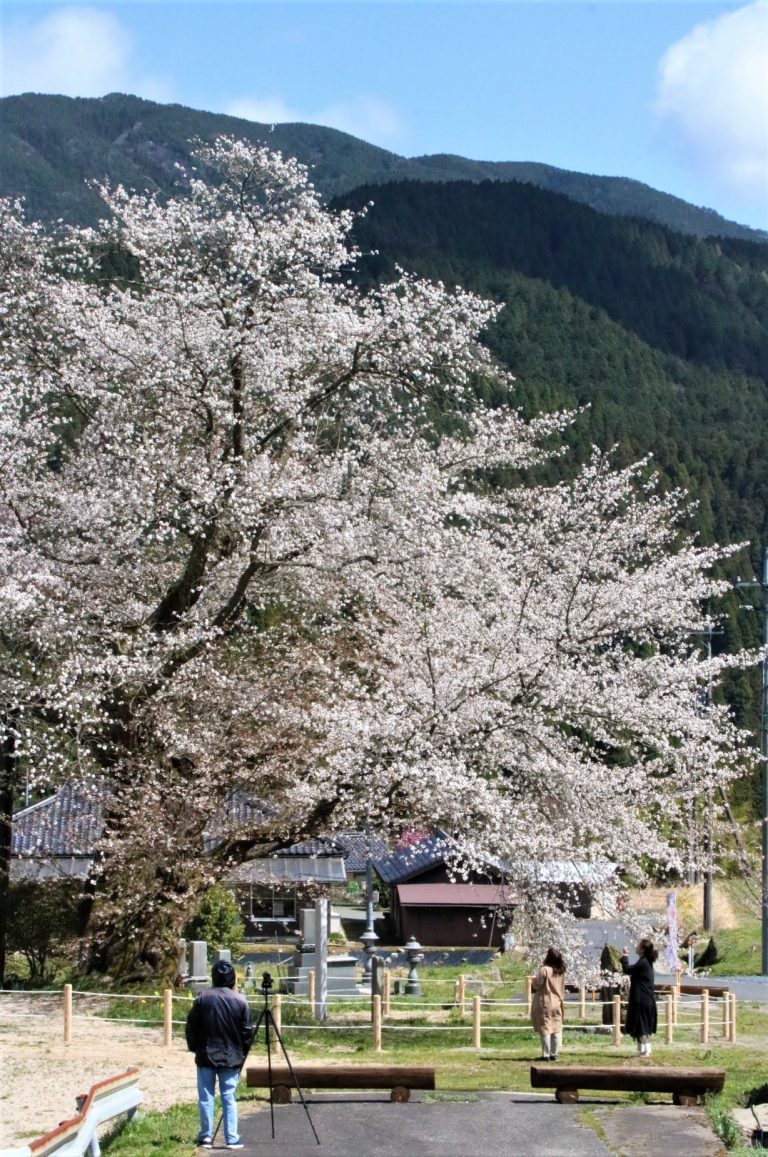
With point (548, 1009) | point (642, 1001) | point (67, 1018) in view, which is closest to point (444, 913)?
point (642, 1001)

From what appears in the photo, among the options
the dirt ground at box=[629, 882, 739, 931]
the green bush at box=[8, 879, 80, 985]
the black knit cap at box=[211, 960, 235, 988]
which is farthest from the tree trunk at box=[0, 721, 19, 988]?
the dirt ground at box=[629, 882, 739, 931]

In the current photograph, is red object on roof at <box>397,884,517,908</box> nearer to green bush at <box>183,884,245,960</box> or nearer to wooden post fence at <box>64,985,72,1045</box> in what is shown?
green bush at <box>183,884,245,960</box>

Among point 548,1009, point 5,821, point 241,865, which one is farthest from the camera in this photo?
point 5,821

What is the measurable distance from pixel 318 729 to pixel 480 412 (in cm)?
511

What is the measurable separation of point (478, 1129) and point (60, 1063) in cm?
476

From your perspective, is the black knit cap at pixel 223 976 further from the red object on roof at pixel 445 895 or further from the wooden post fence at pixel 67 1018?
the red object on roof at pixel 445 895

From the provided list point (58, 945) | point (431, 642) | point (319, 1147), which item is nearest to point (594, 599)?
point (431, 642)

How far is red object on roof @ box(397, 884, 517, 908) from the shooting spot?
130ft

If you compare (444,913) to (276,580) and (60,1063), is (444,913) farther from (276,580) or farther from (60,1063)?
(60,1063)

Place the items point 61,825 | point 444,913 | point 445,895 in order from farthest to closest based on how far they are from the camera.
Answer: point 444,913 < point 445,895 < point 61,825

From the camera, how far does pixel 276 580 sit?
18.4 metres

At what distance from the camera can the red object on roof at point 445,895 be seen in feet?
130

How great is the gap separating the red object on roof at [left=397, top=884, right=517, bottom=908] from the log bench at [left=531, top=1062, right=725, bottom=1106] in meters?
28.8


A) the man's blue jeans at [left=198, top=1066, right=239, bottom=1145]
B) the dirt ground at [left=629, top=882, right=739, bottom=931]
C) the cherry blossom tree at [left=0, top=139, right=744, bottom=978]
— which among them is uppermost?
the cherry blossom tree at [left=0, top=139, right=744, bottom=978]
